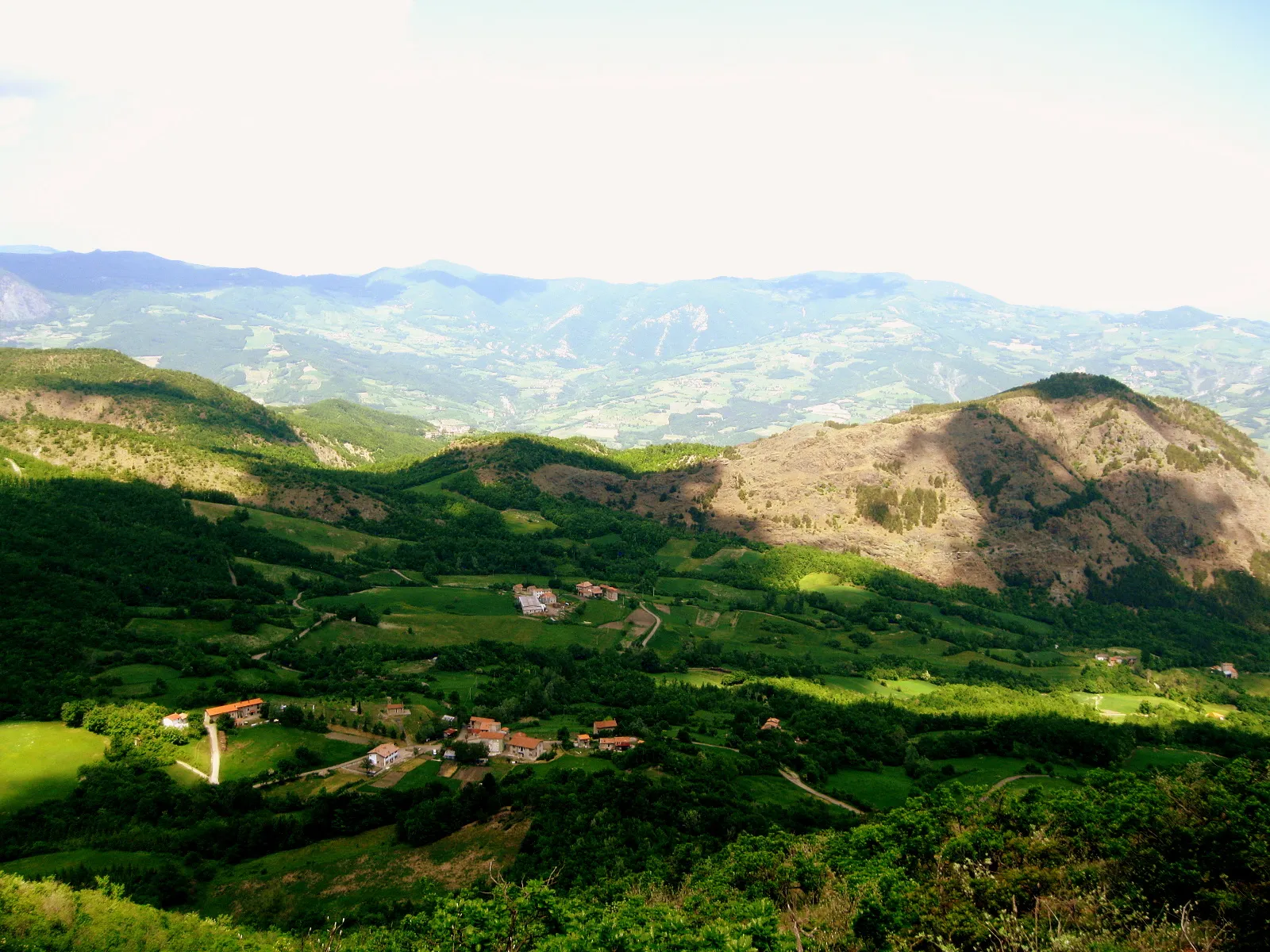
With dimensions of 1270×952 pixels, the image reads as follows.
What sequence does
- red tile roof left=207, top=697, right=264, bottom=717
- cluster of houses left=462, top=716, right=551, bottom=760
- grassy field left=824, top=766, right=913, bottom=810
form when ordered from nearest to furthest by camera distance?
grassy field left=824, top=766, right=913, bottom=810 < cluster of houses left=462, top=716, right=551, bottom=760 < red tile roof left=207, top=697, right=264, bottom=717

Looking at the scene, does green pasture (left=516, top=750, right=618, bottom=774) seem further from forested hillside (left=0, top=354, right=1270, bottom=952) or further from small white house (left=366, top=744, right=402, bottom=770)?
small white house (left=366, top=744, right=402, bottom=770)

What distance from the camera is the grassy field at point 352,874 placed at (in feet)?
124

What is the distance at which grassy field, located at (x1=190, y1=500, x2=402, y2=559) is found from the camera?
120500mm

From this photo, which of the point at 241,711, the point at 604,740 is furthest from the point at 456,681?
the point at 604,740

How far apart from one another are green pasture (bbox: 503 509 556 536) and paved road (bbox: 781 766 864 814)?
90.7 meters

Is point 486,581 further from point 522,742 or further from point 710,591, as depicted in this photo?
point 522,742

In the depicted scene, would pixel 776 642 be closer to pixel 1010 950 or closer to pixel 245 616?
pixel 245 616

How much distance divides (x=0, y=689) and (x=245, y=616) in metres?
29.3

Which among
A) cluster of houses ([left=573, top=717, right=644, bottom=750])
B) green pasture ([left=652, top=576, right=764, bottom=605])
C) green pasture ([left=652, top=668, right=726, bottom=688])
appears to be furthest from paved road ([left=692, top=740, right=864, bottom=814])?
green pasture ([left=652, top=576, right=764, bottom=605])

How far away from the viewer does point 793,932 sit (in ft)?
92.4

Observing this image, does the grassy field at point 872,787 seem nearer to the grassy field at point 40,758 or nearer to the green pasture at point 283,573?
the grassy field at point 40,758

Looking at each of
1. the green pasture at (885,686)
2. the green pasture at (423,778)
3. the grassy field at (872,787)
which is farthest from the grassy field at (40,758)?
the green pasture at (885,686)

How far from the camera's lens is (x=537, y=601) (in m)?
106

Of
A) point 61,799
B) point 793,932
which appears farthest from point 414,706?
point 793,932
